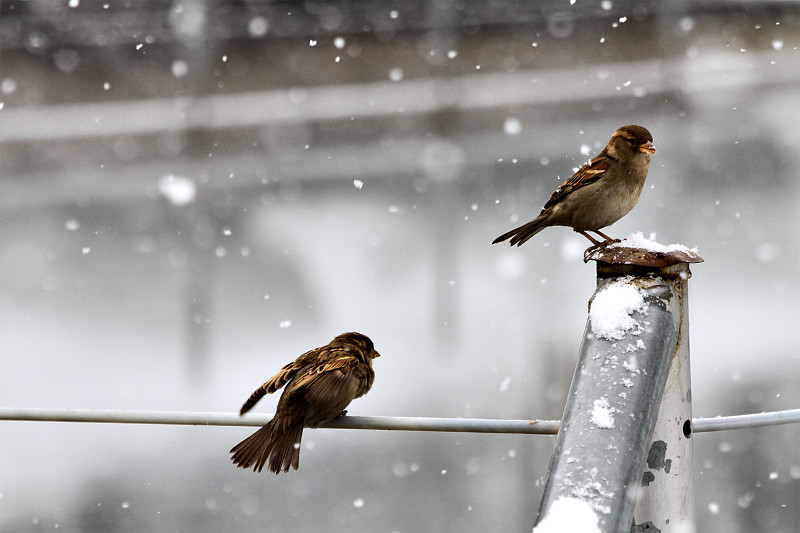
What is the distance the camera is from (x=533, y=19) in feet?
36.6

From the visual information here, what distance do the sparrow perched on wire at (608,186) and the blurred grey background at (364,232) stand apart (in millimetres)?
3760

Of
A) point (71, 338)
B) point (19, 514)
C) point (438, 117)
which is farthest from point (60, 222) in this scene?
point (19, 514)

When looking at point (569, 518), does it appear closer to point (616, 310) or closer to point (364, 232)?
point (616, 310)

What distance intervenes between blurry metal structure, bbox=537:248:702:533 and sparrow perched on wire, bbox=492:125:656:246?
3.71 ft

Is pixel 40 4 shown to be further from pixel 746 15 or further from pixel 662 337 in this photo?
pixel 662 337

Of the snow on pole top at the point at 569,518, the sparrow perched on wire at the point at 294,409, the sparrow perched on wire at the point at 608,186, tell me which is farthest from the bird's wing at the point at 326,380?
the snow on pole top at the point at 569,518

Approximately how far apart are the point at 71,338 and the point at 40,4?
5951 mm

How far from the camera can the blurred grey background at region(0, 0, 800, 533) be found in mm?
6137

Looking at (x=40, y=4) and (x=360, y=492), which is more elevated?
(x=40, y=4)

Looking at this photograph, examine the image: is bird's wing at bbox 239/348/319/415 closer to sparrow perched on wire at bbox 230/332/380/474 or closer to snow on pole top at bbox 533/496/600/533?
sparrow perched on wire at bbox 230/332/380/474

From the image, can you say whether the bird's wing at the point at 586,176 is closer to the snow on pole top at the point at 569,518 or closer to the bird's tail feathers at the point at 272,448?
the bird's tail feathers at the point at 272,448

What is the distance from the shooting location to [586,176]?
6.85 ft

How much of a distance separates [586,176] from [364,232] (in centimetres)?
838

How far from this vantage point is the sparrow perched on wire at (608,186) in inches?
80.7
